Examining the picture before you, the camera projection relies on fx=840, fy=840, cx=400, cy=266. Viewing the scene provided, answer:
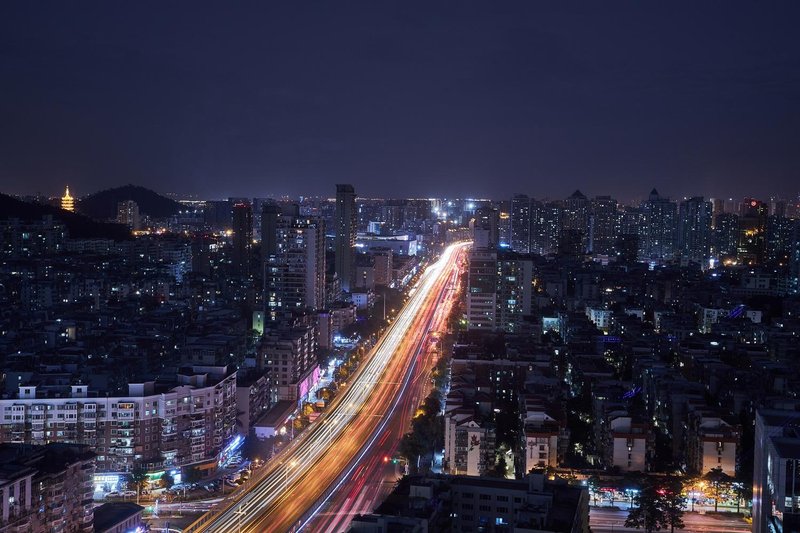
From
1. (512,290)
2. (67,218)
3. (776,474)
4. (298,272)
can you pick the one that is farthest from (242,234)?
(776,474)

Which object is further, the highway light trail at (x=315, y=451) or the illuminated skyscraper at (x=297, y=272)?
the illuminated skyscraper at (x=297, y=272)

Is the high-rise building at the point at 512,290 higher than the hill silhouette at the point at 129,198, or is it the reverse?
the hill silhouette at the point at 129,198

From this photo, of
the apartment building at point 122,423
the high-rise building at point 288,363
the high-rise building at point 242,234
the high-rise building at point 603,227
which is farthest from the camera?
the high-rise building at point 603,227

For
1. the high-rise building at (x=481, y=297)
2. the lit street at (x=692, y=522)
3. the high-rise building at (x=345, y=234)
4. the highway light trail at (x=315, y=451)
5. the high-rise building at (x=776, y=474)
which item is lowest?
the lit street at (x=692, y=522)

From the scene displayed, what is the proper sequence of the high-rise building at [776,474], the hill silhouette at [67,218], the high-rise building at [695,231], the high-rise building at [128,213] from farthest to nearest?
the high-rise building at [128,213], the high-rise building at [695,231], the hill silhouette at [67,218], the high-rise building at [776,474]

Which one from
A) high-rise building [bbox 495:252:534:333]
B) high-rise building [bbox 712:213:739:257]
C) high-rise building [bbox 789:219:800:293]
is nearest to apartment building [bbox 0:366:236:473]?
high-rise building [bbox 495:252:534:333]

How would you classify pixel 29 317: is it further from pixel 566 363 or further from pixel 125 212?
pixel 125 212

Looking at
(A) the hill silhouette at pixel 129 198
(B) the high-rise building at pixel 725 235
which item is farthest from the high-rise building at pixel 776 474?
(A) the hill silhouette at pixel 129 198

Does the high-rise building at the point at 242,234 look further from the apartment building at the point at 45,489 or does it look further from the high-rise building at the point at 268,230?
the apartment building at the point at 45,489
